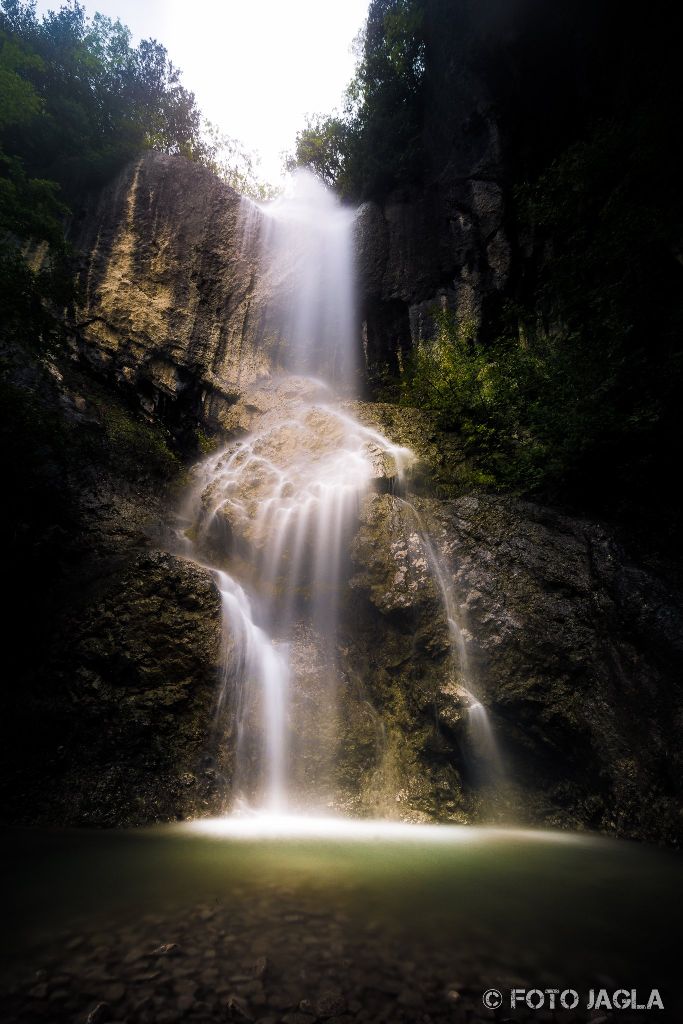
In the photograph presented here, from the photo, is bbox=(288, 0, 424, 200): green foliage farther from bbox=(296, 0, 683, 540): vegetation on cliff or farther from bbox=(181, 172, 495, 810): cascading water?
bbox=(181, 172, 495, 810): cascading water

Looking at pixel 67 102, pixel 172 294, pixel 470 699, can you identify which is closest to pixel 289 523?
pixel 470 699

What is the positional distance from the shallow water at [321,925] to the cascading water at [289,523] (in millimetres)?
1695

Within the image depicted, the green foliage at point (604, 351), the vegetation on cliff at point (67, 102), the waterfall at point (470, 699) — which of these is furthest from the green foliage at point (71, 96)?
the waterfall at point (470, 699)

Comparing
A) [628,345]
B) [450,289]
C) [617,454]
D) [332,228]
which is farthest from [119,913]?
[332,228]

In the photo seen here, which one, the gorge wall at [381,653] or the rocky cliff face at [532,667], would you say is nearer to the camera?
the gorge wall at [381,653]

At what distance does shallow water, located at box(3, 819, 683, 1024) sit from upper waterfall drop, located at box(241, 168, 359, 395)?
13.4 meters

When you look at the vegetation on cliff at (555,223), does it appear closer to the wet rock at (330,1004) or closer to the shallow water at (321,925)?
the shallow water at (321,925)

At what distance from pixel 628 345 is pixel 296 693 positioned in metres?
8.42

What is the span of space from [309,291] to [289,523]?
35.0ft

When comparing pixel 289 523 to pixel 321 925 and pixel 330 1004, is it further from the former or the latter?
pixel 330 1004

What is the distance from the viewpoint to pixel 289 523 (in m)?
8.95

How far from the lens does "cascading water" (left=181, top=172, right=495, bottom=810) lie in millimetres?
6836

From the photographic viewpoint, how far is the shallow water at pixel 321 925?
7.95ft

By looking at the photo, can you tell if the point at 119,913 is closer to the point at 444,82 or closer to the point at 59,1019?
the point at 59,1019
